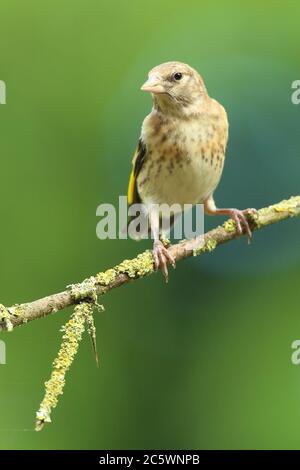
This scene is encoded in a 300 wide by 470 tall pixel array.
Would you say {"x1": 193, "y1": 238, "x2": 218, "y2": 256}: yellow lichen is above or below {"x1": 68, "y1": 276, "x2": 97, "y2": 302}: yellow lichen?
above

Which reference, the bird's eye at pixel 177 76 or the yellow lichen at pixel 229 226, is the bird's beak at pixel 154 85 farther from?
the yellow lichen at pixel 229 226

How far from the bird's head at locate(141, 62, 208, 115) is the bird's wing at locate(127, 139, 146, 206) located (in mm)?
239

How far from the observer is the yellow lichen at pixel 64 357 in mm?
2497

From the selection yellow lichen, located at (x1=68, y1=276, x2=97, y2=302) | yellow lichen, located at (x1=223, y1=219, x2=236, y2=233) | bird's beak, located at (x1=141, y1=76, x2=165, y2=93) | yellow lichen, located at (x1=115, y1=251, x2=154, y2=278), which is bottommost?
yellow lichen, located at (x1=68, y1=276, x2=97, y2=302)

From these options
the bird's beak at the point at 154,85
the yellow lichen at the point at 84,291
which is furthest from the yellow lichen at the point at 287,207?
the yellow lichen at the point at 84,291

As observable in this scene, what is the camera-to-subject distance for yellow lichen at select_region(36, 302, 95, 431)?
2.50 metres

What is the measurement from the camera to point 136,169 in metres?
4.61

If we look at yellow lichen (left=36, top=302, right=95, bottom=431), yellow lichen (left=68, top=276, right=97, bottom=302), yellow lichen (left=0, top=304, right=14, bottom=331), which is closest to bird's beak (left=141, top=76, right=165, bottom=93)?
yellow lichen (left=68, top=276, right=97, bottom=302)

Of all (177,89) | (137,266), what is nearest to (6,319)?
(137,266)

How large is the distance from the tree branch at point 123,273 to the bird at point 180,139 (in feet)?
1.50

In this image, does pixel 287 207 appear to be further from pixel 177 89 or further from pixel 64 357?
pixel 64 357

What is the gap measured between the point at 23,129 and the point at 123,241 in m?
1.01

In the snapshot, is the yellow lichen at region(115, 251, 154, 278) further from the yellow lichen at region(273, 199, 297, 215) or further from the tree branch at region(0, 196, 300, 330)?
the yellow lichen at region(273, 199, 297, 215)
